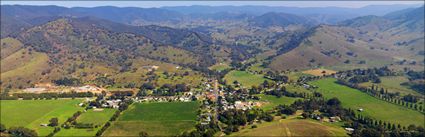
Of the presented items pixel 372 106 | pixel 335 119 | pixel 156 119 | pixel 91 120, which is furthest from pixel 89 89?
pixel 372 106

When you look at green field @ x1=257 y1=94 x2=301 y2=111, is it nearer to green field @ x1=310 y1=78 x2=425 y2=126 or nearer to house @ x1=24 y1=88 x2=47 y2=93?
green field @ x1=310 y1=78 x2=425 y2=126

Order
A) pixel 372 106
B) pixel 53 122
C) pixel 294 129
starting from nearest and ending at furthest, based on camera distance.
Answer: pixel 294 129 < pixel 53 122 < pixel 372 106

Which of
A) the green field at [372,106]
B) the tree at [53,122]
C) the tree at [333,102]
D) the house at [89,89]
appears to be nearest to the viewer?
the tree at [53,122]

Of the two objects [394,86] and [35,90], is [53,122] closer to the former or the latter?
[35,90]

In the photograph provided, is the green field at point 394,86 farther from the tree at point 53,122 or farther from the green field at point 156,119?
the tree at point 53,122

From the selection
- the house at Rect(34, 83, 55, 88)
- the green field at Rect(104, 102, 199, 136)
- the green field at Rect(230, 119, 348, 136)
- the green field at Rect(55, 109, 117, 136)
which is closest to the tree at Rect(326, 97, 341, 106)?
the green field at Rect(230, 119, 348, 136)

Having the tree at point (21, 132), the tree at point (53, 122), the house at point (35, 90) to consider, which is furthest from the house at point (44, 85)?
the tree at point (21, 132)
